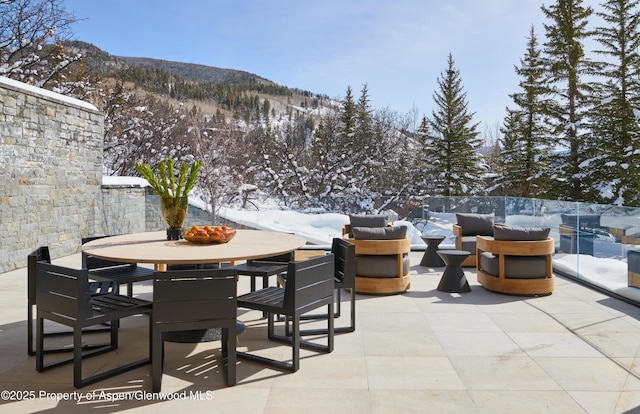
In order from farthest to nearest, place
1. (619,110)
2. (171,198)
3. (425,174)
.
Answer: (425,174)
(619,110)
(171,198)

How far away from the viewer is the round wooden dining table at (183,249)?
112 inches

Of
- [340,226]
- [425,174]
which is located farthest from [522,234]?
[425,174]

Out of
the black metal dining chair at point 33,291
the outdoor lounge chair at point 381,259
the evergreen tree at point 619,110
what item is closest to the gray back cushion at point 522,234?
the outdoor lounge chair at point 381,259

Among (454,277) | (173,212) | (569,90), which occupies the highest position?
(569,90)

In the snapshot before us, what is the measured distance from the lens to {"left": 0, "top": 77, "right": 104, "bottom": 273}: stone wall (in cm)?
616

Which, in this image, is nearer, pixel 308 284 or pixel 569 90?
pixel 308 284

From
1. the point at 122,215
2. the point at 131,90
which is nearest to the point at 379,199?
the point at 122,215

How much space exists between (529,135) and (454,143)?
304 cm

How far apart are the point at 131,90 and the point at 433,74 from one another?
44.0 ft

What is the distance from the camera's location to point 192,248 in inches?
131

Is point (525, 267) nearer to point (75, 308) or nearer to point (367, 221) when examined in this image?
point (367, 221)

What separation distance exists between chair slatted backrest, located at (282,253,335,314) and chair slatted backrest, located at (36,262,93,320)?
1134 mm

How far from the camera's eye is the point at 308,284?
2.93 metres

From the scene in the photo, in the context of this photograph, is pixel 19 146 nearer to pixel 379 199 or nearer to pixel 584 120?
pixel 379 199
